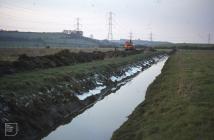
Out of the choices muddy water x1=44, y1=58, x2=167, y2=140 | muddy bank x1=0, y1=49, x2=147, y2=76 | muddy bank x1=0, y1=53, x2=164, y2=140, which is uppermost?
muddy bank x1=0, y1=49, x2=147, y2=76

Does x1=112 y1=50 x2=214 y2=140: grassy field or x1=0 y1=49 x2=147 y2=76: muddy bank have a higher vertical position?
x1=0 y1=49 x2=147 y2=76: muddy bank

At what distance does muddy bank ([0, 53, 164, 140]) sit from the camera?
12470 mm

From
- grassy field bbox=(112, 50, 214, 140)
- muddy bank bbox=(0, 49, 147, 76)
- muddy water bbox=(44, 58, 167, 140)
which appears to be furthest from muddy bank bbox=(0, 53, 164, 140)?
muddy bank bbox=(0, 49, 147, 76)

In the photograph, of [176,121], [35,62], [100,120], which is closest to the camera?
[176,121]

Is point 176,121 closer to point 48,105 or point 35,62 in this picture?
point 48,105

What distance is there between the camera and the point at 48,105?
15.3 meters

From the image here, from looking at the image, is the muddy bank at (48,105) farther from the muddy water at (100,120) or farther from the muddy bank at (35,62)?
the muddy bank at (35,62)

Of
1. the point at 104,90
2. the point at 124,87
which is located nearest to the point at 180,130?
the point at 104,90

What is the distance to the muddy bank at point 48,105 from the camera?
40.9 ft

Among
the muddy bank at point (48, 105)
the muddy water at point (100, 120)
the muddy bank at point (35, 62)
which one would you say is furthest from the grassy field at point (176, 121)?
the muddy bank at point (35, 62)

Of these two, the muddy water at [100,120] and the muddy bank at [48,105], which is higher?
the muddy bank at [48,105]

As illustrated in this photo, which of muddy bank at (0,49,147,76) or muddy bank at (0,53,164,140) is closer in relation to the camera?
muddy bank at (0,53,164,140)

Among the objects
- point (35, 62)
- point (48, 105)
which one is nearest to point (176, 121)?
point (48, 105)

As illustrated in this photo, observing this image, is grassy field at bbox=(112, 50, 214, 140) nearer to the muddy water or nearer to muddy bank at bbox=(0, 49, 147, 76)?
the muddy water
